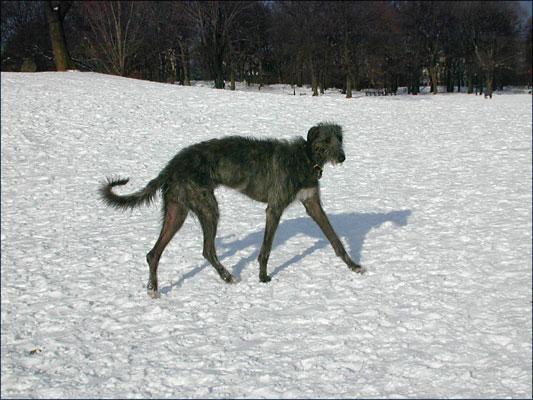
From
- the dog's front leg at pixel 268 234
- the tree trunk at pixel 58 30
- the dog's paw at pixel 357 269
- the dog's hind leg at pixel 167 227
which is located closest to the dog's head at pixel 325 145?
the dog's front leg at pixel 268 234

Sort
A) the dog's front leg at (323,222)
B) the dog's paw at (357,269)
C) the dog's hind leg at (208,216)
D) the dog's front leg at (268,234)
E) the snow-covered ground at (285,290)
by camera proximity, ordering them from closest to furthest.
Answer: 1. the snow-covered ground at (285,290)
2. the dog's hind leg at (208,216)
3. the dog's front leg at (268,234)
4. the dog's paw at (357,269)
5. the dog's front leg at (323,222)

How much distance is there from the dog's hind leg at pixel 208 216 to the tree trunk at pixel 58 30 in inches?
999

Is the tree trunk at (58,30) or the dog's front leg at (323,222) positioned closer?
the dog's front leg at (323,222)

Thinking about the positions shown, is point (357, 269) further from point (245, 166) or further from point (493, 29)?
point (493, 29)

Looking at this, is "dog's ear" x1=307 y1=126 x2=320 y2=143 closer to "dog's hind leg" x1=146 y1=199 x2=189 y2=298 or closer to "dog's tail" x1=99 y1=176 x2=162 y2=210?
"dog's hind leg" x1=146 y1=199 x2=189 y2=298

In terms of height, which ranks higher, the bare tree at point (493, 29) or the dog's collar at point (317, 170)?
the bare tree at point (493, 29)

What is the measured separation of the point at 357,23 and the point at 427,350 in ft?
151

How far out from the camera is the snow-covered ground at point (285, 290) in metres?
4.07

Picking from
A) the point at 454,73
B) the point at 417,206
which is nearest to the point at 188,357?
the point at 417,206

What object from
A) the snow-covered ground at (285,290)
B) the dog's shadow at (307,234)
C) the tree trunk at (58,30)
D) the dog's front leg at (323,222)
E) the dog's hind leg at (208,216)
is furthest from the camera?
the tree trunk at (58,30)

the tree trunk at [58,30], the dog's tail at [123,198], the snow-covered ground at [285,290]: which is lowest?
the snow-covered ground at [285,290]

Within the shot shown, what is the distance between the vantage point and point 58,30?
27.2 meters

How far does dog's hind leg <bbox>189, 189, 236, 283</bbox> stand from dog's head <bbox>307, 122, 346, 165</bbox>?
1378 mm

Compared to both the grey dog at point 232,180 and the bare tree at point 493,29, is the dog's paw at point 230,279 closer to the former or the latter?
the grey dog at point 232,180
